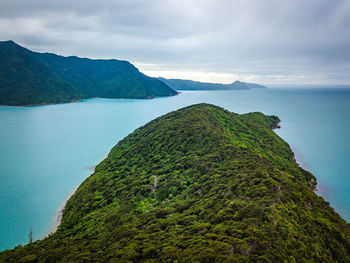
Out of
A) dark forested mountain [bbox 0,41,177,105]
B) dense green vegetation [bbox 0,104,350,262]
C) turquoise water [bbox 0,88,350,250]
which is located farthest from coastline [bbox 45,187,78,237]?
dark forested mountain [bbox 0,41,177,105]

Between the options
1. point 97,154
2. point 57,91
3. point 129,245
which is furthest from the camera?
point 57,91

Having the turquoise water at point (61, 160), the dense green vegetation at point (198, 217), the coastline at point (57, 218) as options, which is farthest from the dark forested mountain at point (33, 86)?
the dense green vegetation at point (198, 217)

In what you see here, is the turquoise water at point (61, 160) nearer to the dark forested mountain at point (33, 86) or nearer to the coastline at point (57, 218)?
the coastline at point (57, 218)

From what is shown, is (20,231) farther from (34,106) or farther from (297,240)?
(34,106)

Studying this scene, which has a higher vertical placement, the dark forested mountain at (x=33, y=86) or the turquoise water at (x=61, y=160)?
the dark forested mountain at (x=33, y=86)

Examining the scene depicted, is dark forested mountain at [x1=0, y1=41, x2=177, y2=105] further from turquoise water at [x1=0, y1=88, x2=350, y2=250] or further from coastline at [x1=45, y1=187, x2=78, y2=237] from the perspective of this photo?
coastline at [x1=45, y1=187, x2=78, y2=237]

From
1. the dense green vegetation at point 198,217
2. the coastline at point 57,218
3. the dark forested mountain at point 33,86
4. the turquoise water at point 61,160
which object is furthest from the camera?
the dark forested mountain at point 33,86

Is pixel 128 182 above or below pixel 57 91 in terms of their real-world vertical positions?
below

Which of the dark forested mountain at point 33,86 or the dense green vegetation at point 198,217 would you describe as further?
the dark forested mountain at point 33,86

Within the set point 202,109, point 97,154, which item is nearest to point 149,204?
A: point 202,109
